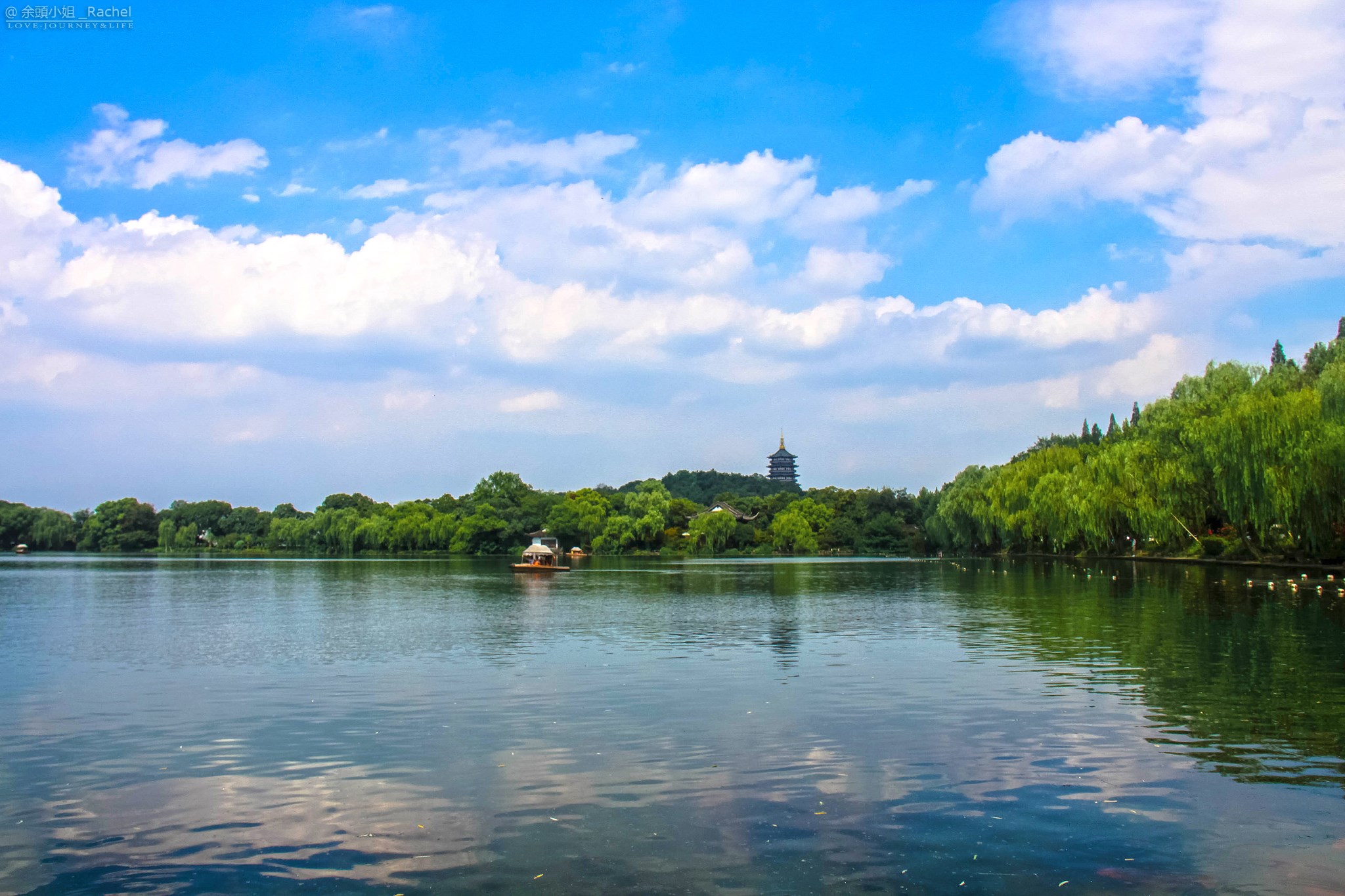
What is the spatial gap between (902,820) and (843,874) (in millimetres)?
1581

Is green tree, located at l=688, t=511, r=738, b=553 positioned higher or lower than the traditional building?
lower

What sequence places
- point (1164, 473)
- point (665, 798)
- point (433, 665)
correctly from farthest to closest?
point (1164, 473) < point (433, 665) < point (665, 798)

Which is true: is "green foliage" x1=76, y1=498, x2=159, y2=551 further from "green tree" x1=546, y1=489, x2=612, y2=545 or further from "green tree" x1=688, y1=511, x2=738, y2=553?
"green tree" x1=688, y1=511, x2=738, y2=553

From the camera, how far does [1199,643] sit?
2117 centimetres

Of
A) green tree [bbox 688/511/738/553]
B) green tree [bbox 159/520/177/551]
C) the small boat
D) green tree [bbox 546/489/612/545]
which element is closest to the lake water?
the small boat

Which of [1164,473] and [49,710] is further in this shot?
[1164,473]

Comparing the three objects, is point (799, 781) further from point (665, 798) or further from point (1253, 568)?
point (1253, 568)

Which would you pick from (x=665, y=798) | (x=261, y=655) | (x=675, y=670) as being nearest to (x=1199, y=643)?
(x=675, y=670)

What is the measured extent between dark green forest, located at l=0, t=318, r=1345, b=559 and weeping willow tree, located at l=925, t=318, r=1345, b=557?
0.12 metres

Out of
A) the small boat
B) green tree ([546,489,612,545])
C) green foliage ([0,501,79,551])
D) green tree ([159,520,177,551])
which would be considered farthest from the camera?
green foliage ([0,501,79,551])

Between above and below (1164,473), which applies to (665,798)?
below

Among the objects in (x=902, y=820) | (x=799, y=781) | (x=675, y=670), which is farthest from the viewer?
(x=675, y=670)

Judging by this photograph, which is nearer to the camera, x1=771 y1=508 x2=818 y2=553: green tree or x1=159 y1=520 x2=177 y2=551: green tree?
x1=771 y1=508 x2=818 y2=553: green tree

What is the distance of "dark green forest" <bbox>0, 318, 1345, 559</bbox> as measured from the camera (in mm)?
41869
